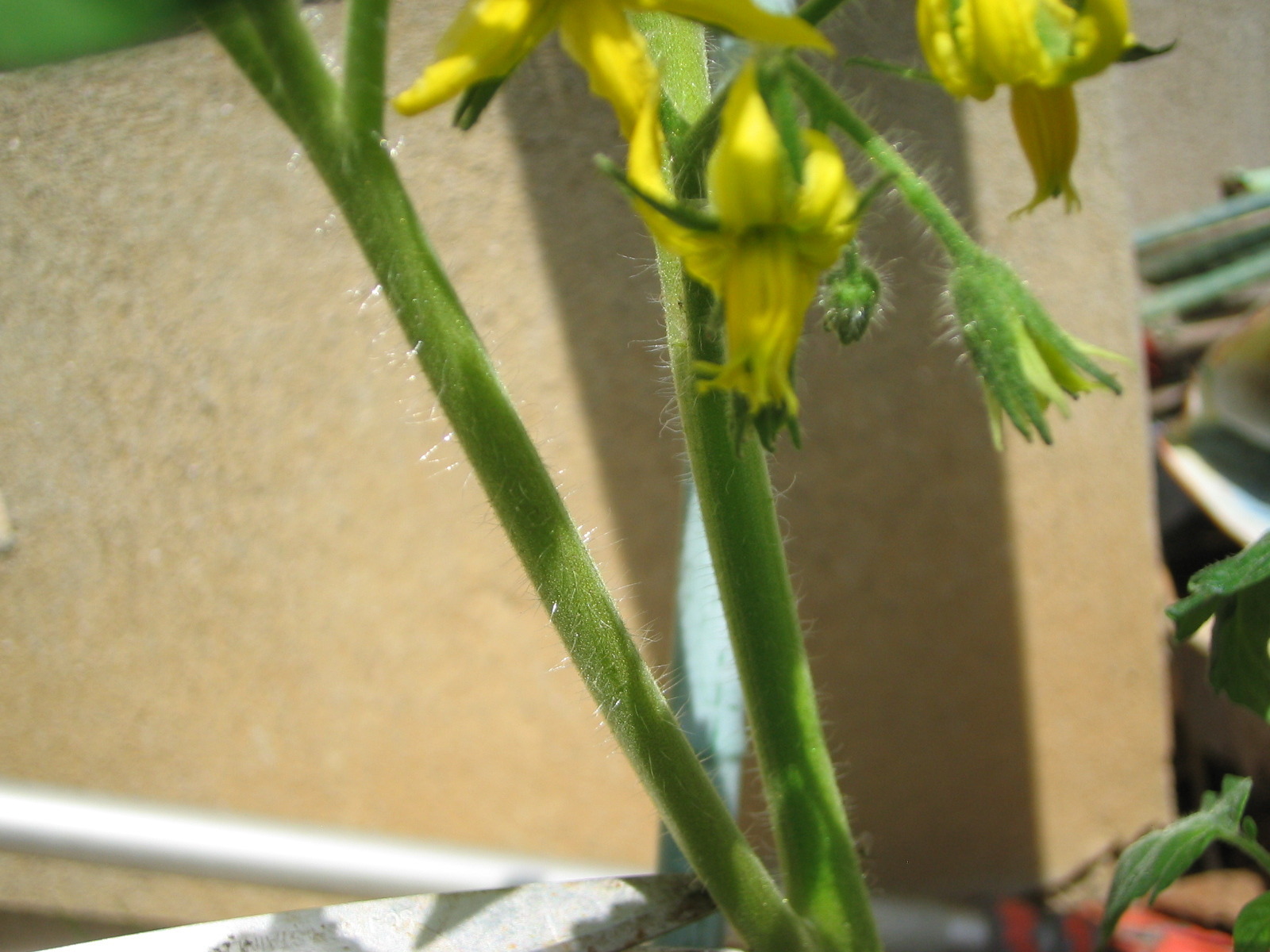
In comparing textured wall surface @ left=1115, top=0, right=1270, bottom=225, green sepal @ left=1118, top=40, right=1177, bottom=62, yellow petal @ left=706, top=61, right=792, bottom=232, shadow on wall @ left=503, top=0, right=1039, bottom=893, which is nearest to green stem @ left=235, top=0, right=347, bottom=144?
yellow petal @ left=706, top=61, right=792, bottom=232

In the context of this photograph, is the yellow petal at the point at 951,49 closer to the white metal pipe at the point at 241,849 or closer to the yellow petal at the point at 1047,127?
the yellow petal at the point at 1047,127

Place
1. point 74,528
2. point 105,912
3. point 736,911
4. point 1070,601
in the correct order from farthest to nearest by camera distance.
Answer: point 1070,601, point 105,912, point 74,528, point 736,911

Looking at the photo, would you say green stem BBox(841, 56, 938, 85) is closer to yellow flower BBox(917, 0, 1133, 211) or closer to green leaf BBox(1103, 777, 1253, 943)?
yellow flower BBox(917, 0, 1133, 211)

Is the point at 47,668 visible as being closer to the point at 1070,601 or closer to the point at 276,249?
the point at 276,249

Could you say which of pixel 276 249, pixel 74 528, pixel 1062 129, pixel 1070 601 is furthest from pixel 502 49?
pixel 1070 601

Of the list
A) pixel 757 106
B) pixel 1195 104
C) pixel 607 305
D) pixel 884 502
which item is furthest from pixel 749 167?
pixel 1195 104

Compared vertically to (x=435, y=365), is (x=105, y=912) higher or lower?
lower
